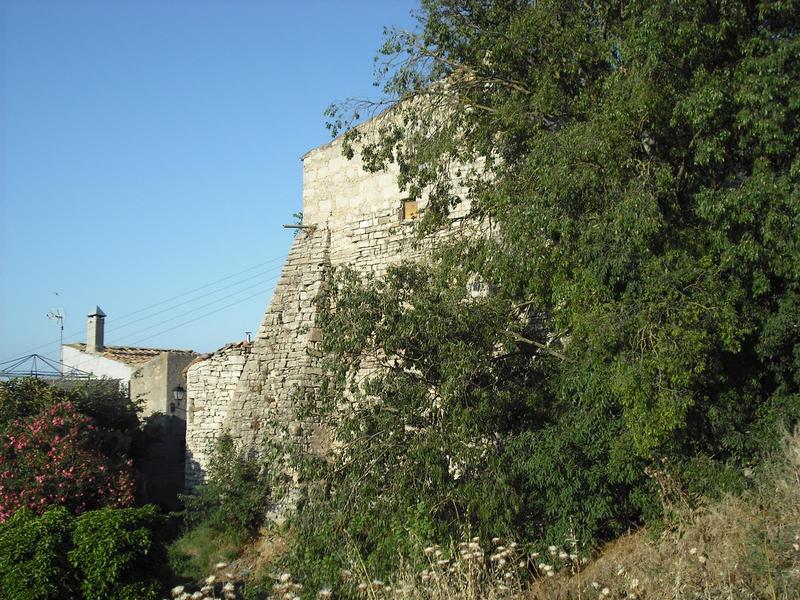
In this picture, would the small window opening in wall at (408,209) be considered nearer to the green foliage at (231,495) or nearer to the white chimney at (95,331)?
the green foliage at (231,495)

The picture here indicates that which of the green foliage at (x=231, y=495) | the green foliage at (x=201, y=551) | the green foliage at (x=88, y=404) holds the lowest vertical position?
the green foliage at (x=201, y=551)

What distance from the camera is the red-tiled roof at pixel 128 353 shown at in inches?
905

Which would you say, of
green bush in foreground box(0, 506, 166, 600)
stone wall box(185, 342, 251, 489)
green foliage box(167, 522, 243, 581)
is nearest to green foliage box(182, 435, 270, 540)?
green foliage box(167, 522, 243, 581)

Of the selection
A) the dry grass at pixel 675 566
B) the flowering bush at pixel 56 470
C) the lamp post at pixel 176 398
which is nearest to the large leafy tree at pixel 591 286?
the dry grass at pixel 675 566

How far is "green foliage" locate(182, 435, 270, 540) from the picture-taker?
15.3m

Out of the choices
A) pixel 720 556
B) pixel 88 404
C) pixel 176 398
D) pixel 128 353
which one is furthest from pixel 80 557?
pixel 128 353

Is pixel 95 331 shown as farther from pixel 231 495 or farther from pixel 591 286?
pixel 591 286

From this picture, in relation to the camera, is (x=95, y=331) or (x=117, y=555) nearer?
(x=117, y=555)

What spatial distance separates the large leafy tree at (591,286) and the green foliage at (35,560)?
3654 millimetres

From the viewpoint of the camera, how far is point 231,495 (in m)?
15.6

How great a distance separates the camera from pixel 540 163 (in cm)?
1020

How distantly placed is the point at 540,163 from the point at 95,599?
8043mm

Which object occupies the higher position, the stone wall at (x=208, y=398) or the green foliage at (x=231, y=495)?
the stone wall at (x=208, y=398)

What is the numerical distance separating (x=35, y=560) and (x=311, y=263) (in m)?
7.67
